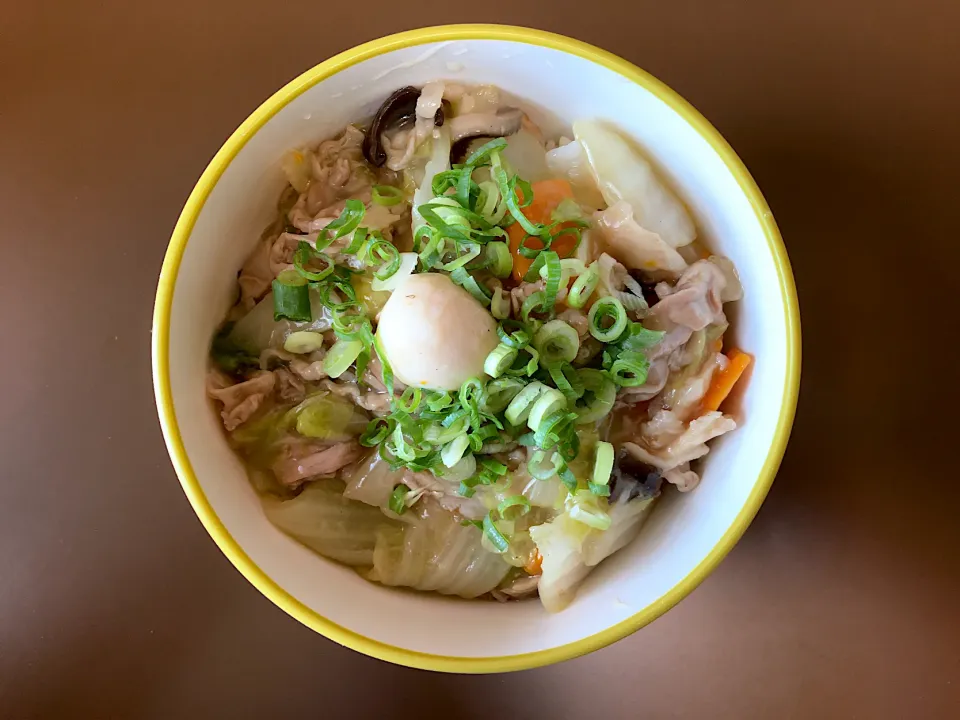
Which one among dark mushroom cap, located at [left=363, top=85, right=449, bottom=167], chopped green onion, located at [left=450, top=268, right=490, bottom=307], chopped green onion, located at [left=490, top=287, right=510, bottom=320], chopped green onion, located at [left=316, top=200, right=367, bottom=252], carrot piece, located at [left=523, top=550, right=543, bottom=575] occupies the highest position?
dark mushroom cap, located at [left=363, top=85, right=449, bottom=167]

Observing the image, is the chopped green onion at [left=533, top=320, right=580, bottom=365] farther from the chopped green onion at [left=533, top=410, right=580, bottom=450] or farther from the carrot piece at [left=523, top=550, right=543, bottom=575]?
the carrot piece at [left=523, top=550, right=543, bottom=575]

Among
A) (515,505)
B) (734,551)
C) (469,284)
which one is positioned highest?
(469,284)

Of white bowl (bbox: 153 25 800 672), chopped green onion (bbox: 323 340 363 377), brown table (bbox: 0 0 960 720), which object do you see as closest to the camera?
white bowl (bbox: 153 25 800 672)

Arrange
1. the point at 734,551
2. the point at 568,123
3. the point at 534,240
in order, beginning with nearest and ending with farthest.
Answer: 1. the point at 534,240
2. the point at 568,123
3. the point at 734,551

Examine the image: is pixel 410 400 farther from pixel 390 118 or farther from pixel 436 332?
pixel 390 118

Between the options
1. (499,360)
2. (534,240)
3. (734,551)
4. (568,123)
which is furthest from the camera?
(734,551)

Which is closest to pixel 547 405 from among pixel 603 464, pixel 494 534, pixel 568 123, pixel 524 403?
pixel 524 403

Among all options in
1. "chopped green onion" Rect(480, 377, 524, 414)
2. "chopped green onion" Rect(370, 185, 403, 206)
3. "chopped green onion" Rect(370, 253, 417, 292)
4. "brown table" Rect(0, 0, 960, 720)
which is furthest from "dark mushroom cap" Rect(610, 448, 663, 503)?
"chopped green onion" Rect(370, 185, 403, 206)

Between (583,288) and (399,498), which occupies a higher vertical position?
(583,288)
